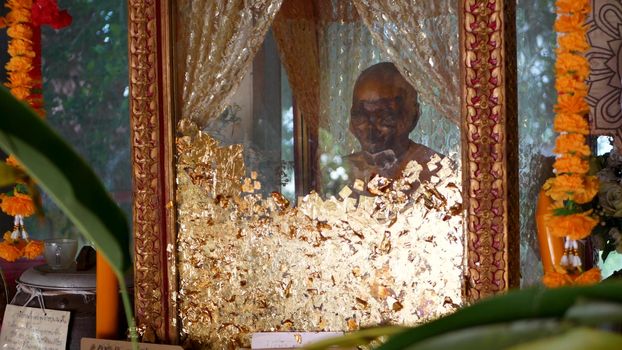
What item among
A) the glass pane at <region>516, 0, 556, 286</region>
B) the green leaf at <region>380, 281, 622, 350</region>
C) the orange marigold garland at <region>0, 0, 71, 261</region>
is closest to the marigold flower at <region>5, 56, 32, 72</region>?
the orange marigold garland at <region>0, 0, 71, 261</region>

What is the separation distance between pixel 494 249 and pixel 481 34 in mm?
631

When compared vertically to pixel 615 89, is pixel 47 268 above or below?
below

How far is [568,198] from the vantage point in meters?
2.38

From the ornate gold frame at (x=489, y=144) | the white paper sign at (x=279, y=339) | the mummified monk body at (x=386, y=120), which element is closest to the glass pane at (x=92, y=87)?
the white paper sign at (x=279, y=339)

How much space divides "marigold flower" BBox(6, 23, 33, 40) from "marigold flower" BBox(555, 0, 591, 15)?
175cm

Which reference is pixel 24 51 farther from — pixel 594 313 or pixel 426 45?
pixel 594 313

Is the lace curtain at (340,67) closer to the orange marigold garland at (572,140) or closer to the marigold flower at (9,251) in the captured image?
the orange marigold garland at (572,140)

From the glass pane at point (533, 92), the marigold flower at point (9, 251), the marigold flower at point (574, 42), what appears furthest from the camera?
the marigold flower at point (9, 251)

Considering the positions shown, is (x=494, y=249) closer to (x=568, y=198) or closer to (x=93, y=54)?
(x=568, y=198)

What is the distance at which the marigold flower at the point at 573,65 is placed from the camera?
91.6 inches

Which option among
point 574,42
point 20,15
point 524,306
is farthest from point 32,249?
point 524,306

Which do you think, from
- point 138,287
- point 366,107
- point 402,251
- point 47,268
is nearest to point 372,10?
point 366,107

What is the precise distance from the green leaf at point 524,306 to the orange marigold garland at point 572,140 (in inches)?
87.9

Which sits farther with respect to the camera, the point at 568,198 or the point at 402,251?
the point at 402,251
